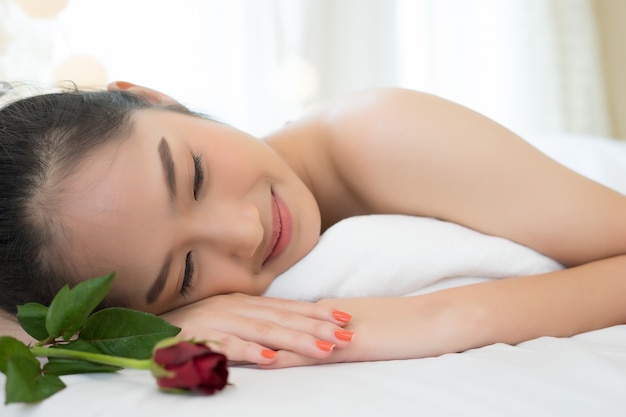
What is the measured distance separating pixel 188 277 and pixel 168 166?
185 mm

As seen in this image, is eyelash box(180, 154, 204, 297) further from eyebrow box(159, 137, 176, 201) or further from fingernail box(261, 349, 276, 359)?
fingernail box(261, 349, 276, 359)

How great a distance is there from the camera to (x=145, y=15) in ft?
8.39

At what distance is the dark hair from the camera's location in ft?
3.44

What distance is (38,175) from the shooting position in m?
1.05

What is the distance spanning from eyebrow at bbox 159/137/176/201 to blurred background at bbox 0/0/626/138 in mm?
1298

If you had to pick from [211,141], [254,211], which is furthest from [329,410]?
[211,141]

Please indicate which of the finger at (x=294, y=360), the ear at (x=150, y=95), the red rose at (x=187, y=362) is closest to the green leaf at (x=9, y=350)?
the red rose at (x=187, y=362)

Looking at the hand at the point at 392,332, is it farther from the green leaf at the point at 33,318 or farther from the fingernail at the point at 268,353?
the green leaf at the point at 33,318

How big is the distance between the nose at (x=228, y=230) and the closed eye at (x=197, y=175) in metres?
0.04

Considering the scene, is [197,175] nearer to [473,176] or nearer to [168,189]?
[168,189]

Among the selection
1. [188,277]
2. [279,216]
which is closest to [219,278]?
[188,277]

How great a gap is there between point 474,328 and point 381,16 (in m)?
2.37

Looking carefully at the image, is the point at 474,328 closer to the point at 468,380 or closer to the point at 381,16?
the point at 468,380

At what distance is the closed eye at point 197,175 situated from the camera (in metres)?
1.12
